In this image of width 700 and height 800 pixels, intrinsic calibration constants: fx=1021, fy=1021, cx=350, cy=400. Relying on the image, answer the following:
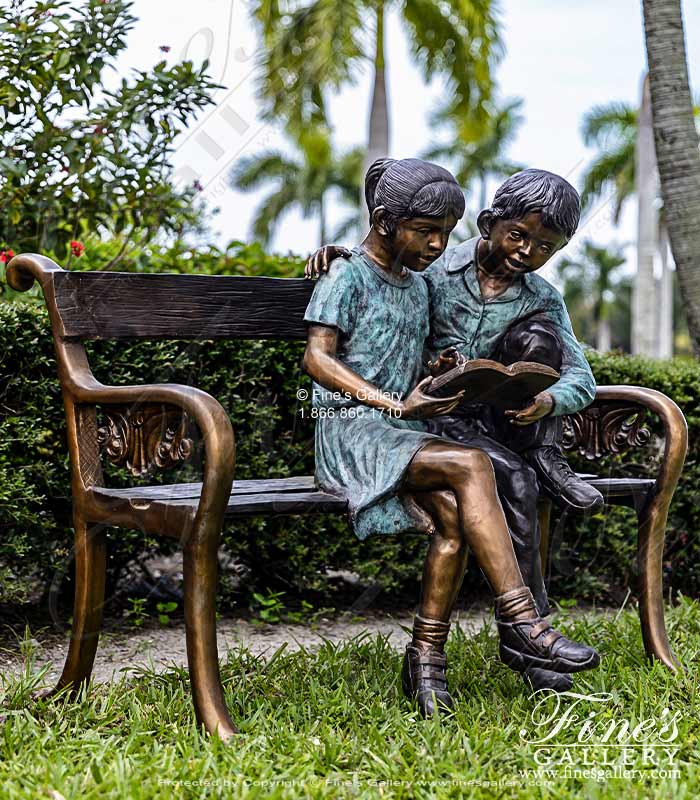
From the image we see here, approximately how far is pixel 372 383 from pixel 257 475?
126cm

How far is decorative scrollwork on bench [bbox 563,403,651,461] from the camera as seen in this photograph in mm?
3650

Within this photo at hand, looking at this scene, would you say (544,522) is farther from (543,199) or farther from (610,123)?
(610,123)

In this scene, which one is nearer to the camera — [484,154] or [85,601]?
[85,601]

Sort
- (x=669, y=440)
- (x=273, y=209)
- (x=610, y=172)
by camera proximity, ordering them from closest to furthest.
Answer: (x=669, y=440) < (x=610, y=172) < (x=273, y=209)

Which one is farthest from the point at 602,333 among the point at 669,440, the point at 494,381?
the point at 494,381

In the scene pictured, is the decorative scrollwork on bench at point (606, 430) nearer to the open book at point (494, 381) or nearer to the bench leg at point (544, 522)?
the bench leg at point (544, 522)

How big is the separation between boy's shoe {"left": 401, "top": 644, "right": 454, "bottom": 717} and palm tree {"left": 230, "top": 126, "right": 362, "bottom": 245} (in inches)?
1129

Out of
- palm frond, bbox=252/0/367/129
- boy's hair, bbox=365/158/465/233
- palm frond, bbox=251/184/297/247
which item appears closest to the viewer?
boy's hair, bbox=365/158/465/233

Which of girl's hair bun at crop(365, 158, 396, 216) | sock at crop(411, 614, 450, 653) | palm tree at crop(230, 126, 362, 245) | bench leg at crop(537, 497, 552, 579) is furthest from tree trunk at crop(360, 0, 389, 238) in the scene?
sock at crop(411, 614, 450, 653)

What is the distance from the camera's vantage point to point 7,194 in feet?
14.6

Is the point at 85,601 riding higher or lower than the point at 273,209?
lower

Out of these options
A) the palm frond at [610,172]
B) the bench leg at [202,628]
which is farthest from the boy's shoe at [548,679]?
the palm frond at [610,172]

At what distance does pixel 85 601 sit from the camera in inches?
121

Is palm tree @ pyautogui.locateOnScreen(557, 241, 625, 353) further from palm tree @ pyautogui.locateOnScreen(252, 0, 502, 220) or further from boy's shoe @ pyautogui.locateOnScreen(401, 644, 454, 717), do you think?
boy's shoe @ pyautogui.locateOnScreen(401, 644, 454, 717)
